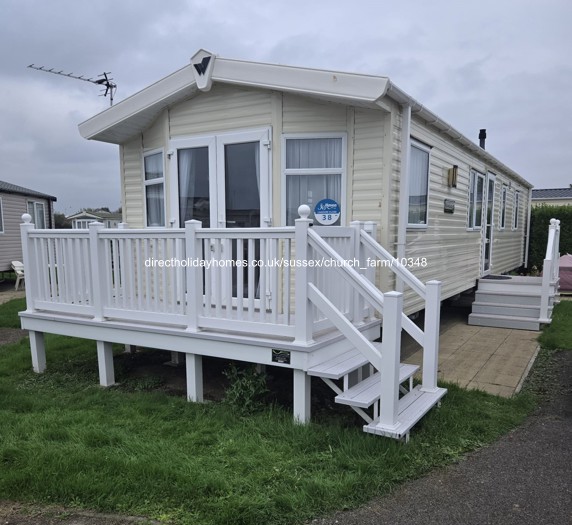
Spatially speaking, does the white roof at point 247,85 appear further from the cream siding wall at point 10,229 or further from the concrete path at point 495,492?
the cream siding wall at point 10,229

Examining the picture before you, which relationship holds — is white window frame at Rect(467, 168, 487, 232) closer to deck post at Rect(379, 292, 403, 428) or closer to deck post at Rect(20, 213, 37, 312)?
deck post at Rect(379, 292, 403, 428)

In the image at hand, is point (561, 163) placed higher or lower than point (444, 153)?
higher

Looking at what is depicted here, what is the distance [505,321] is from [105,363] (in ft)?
19.7

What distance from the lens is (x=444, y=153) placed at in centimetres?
639

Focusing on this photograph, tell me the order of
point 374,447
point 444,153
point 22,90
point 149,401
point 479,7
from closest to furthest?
point 374,447 < point 149,401 < point 444,153 < point 479,7 < point 22,90

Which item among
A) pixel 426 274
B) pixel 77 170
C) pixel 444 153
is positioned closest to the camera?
pixel 426 274

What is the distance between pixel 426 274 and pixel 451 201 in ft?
5.04

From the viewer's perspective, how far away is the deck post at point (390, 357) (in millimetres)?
3045

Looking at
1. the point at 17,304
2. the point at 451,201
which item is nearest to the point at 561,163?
the point at 451,201

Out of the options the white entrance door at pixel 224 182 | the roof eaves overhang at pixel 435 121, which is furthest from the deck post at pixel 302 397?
the roof eaves overhang at pixel 435 121

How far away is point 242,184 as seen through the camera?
5074 millimetres

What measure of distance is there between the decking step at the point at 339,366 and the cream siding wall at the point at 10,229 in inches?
620

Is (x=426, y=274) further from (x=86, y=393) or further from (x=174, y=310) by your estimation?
(x=86, y=393)

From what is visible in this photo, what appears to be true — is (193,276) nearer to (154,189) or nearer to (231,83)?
(231,83)
